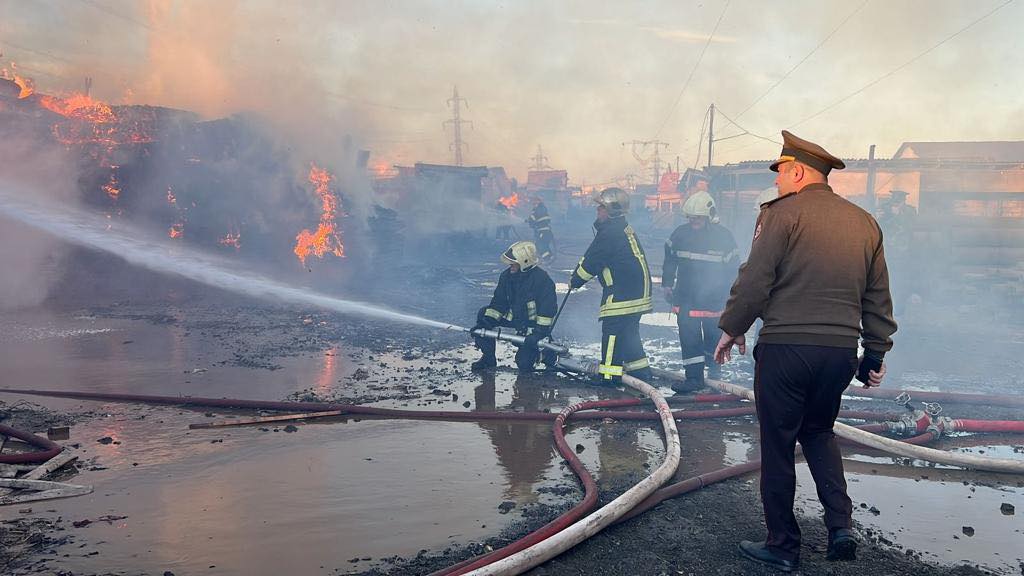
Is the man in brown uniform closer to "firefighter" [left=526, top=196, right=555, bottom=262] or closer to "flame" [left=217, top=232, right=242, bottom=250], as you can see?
"firefighter" [left=526, top=196, right=555, bottom=262]

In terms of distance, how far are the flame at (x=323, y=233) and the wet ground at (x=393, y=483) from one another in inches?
398

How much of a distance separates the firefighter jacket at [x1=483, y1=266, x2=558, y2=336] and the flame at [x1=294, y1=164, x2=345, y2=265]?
11.5 m

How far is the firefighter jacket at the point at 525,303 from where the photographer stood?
7.79 m

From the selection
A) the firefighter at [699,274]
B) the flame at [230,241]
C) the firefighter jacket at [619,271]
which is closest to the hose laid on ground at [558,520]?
the firefighter jacket at [619,271]

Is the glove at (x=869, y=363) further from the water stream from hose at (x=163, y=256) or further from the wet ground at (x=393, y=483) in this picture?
the water stream from hose at (x=163, y=256)

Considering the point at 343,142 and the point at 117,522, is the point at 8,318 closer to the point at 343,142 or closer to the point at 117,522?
the point at 117,522

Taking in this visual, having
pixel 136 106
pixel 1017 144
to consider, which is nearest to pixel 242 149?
pixel 136 106

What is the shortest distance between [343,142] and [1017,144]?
42.6 m

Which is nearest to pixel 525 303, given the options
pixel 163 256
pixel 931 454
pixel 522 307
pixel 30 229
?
pixel 522 307

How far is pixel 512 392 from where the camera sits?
725cm

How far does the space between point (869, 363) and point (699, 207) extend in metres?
4.44

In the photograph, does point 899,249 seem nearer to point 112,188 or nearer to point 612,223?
point 612,223

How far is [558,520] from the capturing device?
12.0 feet

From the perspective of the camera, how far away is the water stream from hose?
13856 millimetres
